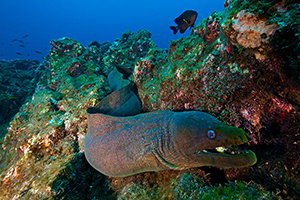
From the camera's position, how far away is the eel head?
1767 millimetres

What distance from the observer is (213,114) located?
2287 millimetres

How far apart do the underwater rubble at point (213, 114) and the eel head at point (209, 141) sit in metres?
0.25

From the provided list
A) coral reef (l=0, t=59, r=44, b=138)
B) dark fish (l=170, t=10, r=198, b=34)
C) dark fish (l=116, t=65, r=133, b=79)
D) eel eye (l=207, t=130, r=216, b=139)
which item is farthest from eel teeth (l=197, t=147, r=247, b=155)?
coral reef (l=0, t=59, r=44, b=138)

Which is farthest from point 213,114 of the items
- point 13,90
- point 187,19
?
point 13,90

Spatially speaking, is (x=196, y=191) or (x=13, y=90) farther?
(x=13, y=90)

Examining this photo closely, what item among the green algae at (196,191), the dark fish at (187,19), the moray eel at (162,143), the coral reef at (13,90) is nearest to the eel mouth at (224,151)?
the moray eel at (162,143)

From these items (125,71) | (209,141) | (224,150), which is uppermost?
(125,71)

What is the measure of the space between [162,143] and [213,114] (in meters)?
0.94

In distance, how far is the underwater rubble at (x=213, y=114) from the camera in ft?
5.52

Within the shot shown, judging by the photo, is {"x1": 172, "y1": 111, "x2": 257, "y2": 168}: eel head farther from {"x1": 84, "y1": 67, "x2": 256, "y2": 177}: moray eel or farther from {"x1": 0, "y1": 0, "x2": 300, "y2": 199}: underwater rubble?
{"x1": 0, "y1": 0, "x2": 300, "y2": 199}: underwater rubble

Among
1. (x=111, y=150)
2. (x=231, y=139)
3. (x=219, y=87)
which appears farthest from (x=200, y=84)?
(x=111, y=150)

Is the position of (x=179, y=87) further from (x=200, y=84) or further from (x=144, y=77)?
(x=144, y=77)

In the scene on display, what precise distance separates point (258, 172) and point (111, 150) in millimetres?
2346

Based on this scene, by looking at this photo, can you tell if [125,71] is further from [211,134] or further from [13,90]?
[13,90]
